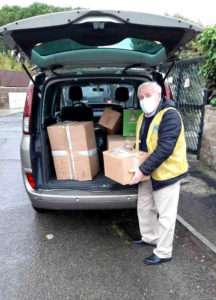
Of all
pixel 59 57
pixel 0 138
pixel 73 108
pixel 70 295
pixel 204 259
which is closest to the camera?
pixel 70 295

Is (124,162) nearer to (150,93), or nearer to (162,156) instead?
(162,156)

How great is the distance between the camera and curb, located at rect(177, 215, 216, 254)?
9.34ft

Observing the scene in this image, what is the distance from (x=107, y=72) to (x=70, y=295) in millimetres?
2368

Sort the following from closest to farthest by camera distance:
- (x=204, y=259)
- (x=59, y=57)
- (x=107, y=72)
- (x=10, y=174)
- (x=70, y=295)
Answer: (x=70, y=295) → (x=204, y=259) → (x=59, y=57) → (x=107, y=72) → (x=10, y=174)

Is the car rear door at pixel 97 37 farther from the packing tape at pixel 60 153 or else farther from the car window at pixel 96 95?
the car window at pixel 96 95

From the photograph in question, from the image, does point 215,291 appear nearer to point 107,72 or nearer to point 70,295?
point 70,295

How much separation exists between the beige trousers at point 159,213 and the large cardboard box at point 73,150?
804 millimetres

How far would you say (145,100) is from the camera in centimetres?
254

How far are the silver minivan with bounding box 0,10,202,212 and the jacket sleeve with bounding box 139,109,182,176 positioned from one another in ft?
2.15

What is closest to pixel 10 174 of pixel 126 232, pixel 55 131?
pixel 55 131

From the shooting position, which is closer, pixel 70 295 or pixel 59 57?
pixel 70 295

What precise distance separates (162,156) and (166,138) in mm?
159

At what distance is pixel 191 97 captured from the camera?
245 inches

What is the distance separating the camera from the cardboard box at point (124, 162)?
8.26 feet
